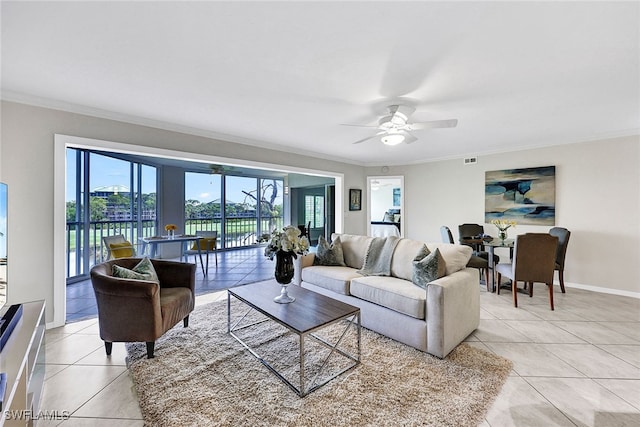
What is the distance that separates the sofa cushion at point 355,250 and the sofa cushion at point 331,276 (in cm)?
13

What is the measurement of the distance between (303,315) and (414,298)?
1.00 meters

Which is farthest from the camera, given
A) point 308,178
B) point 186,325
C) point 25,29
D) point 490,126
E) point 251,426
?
point 308,178

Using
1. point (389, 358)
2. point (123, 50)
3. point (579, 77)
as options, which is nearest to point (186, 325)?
point (389, 358)

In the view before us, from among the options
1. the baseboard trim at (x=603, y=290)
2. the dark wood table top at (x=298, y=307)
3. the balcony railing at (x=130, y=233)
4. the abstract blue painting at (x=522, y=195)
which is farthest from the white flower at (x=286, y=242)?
the baseboard trim at (x=603, y=290)

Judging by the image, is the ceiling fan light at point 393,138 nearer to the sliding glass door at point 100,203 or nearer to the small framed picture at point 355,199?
the small framed picture at point 355,199

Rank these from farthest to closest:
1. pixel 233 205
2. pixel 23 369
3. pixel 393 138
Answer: pixel 233 205 → pixel 393 138 → pixel 23 369

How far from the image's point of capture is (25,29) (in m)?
1.67

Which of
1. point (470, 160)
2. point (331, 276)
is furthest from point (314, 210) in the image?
point (331, 276)

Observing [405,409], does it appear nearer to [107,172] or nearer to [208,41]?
[208,41]

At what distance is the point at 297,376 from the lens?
202 centimetres

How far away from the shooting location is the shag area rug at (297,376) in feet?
5.33

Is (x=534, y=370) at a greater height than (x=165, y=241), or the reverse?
(x=165, y=241)

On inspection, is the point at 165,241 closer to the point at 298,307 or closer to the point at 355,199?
the point at 298,307

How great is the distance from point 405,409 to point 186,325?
7.44 feet
